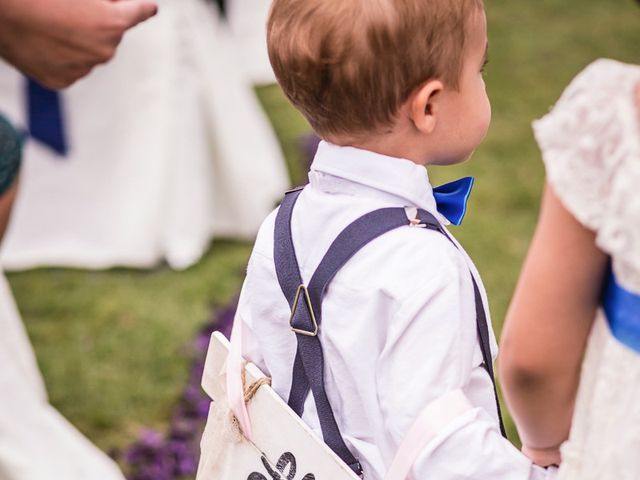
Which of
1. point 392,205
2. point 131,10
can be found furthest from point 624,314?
point 131,10

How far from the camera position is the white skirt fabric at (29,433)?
2.78 meters

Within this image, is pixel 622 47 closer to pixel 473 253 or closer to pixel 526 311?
pixel 473 253

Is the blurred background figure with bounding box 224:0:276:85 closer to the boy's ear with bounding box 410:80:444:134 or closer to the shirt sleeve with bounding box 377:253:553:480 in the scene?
the boy's ear with bounding box 410:80:444:134

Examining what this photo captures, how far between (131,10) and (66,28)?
157 mm

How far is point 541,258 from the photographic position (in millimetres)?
1234

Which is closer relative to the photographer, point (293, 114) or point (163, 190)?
point (163, 190)

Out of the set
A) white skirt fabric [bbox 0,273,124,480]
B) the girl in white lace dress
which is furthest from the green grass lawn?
the girl in white lace dress

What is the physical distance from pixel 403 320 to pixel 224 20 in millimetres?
3606

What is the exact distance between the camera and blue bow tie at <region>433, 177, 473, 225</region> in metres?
1.67

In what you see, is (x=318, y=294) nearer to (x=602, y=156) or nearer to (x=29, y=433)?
(x=602, y=156)

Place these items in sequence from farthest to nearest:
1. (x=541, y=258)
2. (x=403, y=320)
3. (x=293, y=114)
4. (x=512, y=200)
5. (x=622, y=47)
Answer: (x=622, y=47)
(x=293, y=114)
(x=512, y=200)
(x=403, y=320)
(x=541, y=258)

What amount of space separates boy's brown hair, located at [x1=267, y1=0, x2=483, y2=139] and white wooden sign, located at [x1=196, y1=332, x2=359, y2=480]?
1.51 feet

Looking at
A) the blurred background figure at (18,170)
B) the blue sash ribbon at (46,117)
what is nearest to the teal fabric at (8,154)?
the blurred background figure at (18,170)

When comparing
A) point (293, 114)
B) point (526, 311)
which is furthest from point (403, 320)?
point (293, 114)
